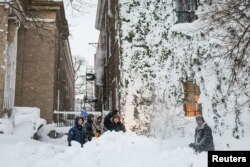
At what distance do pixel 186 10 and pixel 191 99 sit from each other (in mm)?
4068

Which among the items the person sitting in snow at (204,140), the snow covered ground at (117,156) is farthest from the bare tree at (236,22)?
the snow covered ground at (117,156)

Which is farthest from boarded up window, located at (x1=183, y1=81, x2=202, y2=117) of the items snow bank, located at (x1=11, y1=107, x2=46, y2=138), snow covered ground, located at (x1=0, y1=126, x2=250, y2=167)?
snow covered ground, located at (x1=0, y1=126, x2=250, y2=167)

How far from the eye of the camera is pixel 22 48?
20.9 m

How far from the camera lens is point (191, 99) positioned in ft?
54.6

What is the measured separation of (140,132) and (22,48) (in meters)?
8.87

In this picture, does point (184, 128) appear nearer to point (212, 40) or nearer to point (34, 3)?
point (212, 40)

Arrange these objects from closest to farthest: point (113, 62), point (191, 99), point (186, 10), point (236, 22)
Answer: point (236, 22)
point (191, 99)
point (186, 10)
point (113, 62)

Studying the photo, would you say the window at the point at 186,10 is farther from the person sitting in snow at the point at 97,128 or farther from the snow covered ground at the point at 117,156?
the snow covered ground at the point at 117,156

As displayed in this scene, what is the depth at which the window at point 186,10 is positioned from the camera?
17266 millimetres

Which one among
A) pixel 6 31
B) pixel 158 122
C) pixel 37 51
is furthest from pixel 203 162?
pixel 37 51

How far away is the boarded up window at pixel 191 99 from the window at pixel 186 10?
292 cm

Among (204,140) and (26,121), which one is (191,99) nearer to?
(204,140)

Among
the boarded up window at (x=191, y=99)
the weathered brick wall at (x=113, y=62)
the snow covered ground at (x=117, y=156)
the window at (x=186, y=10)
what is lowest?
the snow covered ground at (x=117, y=156)

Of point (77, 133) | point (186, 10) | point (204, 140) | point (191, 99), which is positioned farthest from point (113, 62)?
point (204, 140)
